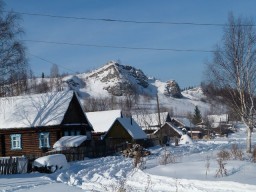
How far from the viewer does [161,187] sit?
14703 millimetres

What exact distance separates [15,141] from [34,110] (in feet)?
10.3

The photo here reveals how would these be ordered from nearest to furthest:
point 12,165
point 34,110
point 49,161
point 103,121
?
1. point 12,165
2. point 49,161
3. point 34,110
4. point 103,121

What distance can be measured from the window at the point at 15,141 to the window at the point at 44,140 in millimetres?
2073

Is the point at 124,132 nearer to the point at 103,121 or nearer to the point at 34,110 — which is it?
the point at 103,121

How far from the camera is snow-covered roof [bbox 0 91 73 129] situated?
3672 centimetres

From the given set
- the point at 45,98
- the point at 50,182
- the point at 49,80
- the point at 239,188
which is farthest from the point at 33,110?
the point at 49,80

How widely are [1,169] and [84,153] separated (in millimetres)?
9313

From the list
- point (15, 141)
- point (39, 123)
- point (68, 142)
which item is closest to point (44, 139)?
point (39, 123)

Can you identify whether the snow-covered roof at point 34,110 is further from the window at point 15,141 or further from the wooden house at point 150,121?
the wooden house at point 150,121

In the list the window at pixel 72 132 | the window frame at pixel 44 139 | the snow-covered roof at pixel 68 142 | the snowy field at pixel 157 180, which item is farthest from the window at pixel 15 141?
the snowy field at pixel 157 180

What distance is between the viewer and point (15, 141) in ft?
123

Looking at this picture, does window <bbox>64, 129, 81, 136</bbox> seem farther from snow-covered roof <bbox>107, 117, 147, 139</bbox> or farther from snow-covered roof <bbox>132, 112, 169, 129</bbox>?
snow-covered roof <bbox>132, 112, 169, 129</bbox>

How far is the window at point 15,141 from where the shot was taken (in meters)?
37.4

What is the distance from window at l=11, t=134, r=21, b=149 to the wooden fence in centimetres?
1513
